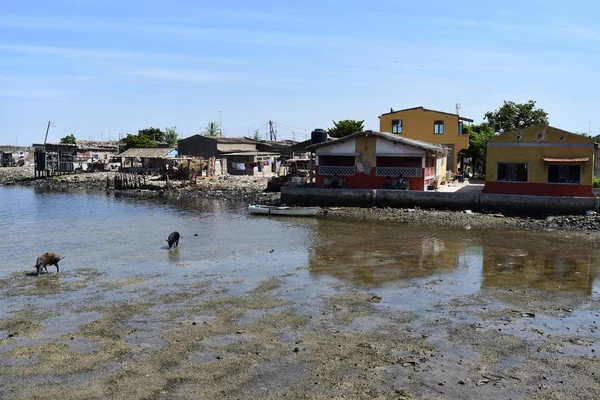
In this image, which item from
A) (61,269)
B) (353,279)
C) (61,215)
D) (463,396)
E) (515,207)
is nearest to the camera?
(463,396)

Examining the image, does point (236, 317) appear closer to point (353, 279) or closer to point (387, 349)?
point (387, 349)

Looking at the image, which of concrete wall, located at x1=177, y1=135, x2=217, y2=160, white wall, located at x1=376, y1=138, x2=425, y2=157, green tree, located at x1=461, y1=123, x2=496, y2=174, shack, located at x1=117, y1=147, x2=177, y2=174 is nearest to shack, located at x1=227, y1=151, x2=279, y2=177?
concrete wall, located at x1=177, y1=135, x2=217, y2=160

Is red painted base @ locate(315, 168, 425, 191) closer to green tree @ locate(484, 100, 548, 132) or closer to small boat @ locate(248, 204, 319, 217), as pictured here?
small boat @ locate(248, 204, 319, 217)

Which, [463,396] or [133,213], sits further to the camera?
[133,213]

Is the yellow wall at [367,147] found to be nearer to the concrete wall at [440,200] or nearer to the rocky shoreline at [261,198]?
the concrete wall at [440,200]

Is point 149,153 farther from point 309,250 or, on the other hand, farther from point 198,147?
point 309,250

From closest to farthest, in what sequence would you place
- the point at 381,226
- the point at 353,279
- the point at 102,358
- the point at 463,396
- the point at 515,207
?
the point at 463,396, the point at 102,358, the point at 353,279, the point at 381,226, the point at 515,207

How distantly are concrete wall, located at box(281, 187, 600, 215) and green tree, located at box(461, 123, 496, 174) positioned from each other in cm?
1415

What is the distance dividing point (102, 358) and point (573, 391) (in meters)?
7.86

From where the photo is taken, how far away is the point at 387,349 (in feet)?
36.4

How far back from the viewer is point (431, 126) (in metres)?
49.4

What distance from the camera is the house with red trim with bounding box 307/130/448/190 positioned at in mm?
37969

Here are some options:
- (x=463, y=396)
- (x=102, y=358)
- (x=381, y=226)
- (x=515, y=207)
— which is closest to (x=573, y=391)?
(x=463, y=396)

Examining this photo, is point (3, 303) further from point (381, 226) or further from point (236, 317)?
point (381, 226)
